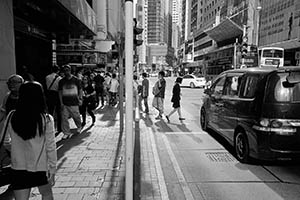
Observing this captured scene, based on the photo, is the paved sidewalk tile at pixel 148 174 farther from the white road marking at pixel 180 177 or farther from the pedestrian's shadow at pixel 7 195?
the pedestrian's shadow at pixel 7 195

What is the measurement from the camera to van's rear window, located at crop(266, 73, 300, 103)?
4676 millimetres

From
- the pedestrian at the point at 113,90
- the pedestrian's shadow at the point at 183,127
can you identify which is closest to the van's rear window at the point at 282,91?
the pedestrian's shadow at the point at 183,127

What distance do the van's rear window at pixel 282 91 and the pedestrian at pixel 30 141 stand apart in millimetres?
3677

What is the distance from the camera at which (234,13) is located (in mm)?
50062

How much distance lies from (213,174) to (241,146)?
1039 mm

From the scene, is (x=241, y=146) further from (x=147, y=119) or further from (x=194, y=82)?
(x=194, y=82)

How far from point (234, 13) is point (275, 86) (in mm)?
49701

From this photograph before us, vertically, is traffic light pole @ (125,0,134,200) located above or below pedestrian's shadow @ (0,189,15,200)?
above

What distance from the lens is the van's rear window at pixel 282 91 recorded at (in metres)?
4.68

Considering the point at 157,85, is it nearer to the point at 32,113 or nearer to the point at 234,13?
the point at 32,113

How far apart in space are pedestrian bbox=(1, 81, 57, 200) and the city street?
177 centimetres

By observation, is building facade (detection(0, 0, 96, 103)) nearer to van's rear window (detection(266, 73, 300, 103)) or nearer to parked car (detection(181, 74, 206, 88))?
van's rear window (detection(266, 73, 300, 103))

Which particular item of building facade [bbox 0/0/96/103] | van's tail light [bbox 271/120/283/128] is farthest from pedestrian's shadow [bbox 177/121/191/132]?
building facade [bbox 0/0/96/103]

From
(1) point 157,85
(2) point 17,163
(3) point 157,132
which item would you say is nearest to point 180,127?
(3) point 157,132
